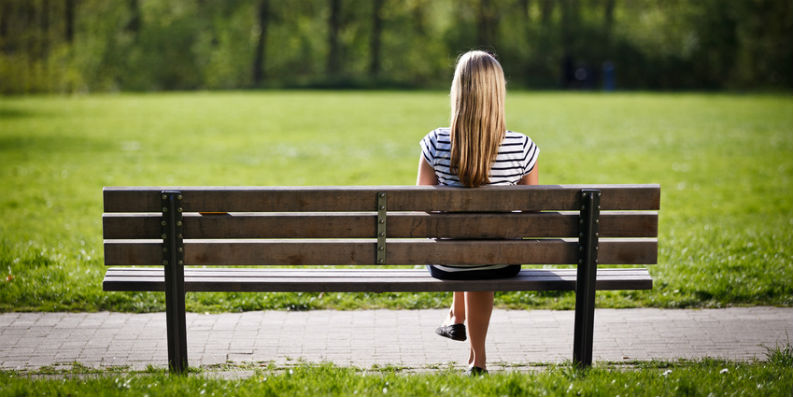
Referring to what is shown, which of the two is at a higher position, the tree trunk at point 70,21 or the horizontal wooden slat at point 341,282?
the tree trunk at point 70,21

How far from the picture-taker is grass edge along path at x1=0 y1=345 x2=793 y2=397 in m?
3.62

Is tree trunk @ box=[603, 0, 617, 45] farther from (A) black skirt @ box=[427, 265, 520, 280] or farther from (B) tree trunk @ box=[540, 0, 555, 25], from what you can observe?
(A) black skirt @ box=[427, 265, 520, 280]

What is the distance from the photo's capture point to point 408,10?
58.7 meters

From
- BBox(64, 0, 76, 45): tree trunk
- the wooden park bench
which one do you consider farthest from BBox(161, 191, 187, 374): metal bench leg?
BBox(64, 0, 76, 45): tree trunk

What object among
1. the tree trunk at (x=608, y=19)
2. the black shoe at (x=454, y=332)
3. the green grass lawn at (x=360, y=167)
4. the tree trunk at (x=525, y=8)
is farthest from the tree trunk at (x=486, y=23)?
the black shoe at (x=454, y=332)

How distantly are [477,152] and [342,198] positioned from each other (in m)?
0.66

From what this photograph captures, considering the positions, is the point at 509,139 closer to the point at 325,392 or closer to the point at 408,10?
the point at 325,392

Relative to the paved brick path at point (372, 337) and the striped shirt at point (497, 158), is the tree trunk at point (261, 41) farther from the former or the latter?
the striped shirt at point (497, 158)

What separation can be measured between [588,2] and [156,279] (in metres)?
Answer: 62.1

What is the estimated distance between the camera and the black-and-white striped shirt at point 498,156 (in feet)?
12.8

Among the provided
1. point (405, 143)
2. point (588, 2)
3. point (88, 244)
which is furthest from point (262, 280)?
point (588, 2)

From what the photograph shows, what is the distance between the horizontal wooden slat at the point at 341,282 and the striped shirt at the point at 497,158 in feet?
0.37

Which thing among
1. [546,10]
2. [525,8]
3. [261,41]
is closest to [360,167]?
[261,41]

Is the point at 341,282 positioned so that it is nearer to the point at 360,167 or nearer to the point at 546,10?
the point at 360,167
